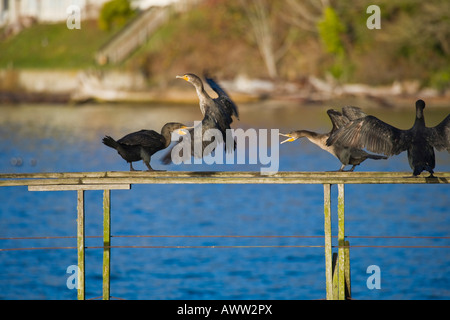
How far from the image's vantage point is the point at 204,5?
62.6 metres

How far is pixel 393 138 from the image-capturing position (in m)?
11.7

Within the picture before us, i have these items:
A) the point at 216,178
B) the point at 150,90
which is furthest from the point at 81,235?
the point at 150,90

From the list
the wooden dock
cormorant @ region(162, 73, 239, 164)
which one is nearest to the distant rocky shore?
cormorant @ region(162, 73, 239, 164)

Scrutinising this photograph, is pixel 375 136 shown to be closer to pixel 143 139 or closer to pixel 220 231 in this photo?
pixel 143 139

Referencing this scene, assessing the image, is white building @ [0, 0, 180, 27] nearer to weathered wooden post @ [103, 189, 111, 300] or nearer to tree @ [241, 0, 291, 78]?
tree @ [241, 0, 291, 78]

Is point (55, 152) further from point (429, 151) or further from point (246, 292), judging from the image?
point (429, 151)

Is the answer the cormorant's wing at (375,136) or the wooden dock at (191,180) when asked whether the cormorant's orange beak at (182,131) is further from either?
the cormorant's wing at (375,136)

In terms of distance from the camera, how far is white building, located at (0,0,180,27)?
65.9 metres

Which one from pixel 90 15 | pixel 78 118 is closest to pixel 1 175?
pixel 78 118

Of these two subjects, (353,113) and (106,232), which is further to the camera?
(353,113)

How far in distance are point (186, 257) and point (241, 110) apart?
30965 mm

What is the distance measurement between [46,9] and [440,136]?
60.5 metres

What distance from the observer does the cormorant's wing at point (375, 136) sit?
11.6m
